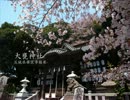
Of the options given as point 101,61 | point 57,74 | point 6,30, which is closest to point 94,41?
point 101,61

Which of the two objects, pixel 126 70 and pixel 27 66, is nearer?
pixel 126 70

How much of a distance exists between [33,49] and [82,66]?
6.92 m

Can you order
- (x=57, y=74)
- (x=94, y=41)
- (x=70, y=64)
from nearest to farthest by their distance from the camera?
1. (x=94, y=41)
2. (x=70, y=64)
3. (x=57, y=74)

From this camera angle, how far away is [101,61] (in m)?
17.3

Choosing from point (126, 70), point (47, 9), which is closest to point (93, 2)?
point (47, 9)

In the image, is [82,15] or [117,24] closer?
[117,24]

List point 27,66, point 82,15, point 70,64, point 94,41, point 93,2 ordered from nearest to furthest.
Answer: point 94,41
point 93,2
point 82,15
point 70,64
point 27,66

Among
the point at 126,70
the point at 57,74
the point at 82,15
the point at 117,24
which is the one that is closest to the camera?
the point at 117,24

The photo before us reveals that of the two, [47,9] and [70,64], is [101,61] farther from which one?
[47,9]

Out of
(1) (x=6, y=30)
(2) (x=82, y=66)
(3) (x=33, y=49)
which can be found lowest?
(2) (x=82, y=66)

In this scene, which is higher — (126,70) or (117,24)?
(117,24)

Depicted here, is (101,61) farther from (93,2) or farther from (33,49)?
(93,2)

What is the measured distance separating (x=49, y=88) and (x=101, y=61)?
527 centimetres

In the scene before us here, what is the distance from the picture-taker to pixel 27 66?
22.1 metres
